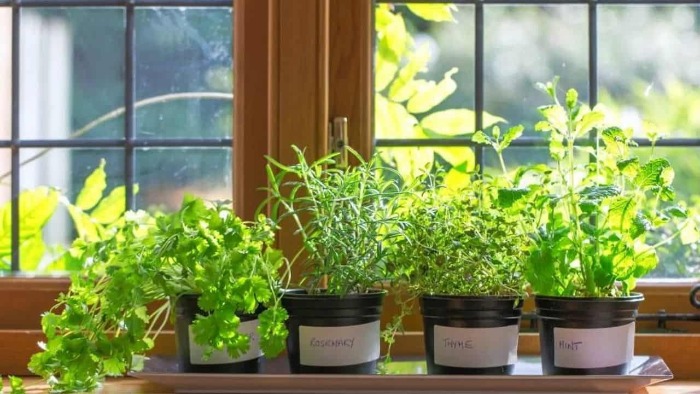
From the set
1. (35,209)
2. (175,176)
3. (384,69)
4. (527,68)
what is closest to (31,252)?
(35,209)

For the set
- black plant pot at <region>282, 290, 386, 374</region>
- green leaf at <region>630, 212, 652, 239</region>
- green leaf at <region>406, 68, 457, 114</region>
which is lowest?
black plant pot at <region>282, 290, 386, 374</region>

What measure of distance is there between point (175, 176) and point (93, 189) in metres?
0.16

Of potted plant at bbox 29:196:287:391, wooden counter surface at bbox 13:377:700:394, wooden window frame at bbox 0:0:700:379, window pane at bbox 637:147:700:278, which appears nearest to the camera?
potted plant at bbox 29:196:287:391

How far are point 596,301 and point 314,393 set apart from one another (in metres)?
0.46

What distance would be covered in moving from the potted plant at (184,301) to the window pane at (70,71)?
0.45 metres

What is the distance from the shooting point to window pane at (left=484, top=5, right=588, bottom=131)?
6.09 ft

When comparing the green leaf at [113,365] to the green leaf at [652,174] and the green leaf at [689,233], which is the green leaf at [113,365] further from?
the green leaf at [689,233]

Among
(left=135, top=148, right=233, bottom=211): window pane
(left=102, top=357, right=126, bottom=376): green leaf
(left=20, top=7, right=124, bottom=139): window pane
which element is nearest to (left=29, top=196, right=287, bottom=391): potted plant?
(left=102, top=357, right=126, bottom=376): green leaf

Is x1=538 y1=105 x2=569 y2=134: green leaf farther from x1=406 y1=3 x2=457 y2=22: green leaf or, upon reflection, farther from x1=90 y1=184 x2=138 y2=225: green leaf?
x1=90 y1=184 x2=138 y2=225: green leaf

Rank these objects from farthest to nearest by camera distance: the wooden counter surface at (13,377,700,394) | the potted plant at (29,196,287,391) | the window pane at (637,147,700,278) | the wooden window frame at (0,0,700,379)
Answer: the window pane at (637,147,700,278), the wooden window frame at (0,0,700,379), the wooden counter surface at (13,377,700,394), the potted plant at (29,196,287,391)

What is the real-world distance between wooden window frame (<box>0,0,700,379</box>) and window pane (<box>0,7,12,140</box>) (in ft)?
1.03

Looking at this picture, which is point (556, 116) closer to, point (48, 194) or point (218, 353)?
point (218, 353)

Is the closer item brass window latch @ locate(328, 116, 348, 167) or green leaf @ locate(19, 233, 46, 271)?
brass window latch @ locate(328, 116, 348, 167)

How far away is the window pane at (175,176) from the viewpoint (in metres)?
1.88
